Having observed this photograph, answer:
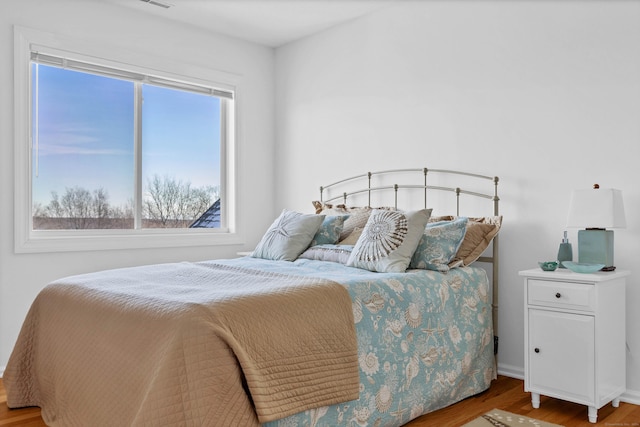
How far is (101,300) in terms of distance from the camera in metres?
2.17

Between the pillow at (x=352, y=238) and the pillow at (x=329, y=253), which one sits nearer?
the pillow at (x=329, y=253)

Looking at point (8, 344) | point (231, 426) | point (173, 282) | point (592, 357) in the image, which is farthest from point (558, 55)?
point (8, 344)

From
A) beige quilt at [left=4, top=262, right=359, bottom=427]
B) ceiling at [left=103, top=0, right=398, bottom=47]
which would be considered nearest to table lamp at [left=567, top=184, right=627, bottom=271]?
beige quilt at [left=4, top=262, right=359, bottom=427]

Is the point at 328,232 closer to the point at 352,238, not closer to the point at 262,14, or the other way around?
the point at 352,238

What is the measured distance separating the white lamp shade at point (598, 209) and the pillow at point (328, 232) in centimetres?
133

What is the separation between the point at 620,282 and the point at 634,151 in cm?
66

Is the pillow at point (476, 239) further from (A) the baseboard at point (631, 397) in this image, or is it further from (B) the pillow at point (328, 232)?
(A) the baseboard at point (631, 397)

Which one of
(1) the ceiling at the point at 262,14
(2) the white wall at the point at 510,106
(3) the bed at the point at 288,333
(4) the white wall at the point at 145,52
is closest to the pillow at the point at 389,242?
(3) the bed at the point at 288,333

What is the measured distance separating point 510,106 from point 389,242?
3.80 feet

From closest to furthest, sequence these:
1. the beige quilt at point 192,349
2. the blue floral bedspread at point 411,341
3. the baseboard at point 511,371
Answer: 1. the beige quilt at point 192,349
2. the blue floral bedspread at point 411,341
3. the baseboard at point 511,371

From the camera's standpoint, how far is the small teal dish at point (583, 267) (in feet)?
8.19

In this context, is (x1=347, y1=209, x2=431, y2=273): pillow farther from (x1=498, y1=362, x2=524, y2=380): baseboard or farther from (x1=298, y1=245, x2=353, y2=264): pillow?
(x1=498, y1=362, x2=524, y2=380): baseboard

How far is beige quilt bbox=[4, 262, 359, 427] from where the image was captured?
5.50 feet

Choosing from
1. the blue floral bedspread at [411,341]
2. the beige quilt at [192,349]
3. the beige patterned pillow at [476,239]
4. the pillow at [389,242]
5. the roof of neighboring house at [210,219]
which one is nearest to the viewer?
the beige quilt at [192,349]
